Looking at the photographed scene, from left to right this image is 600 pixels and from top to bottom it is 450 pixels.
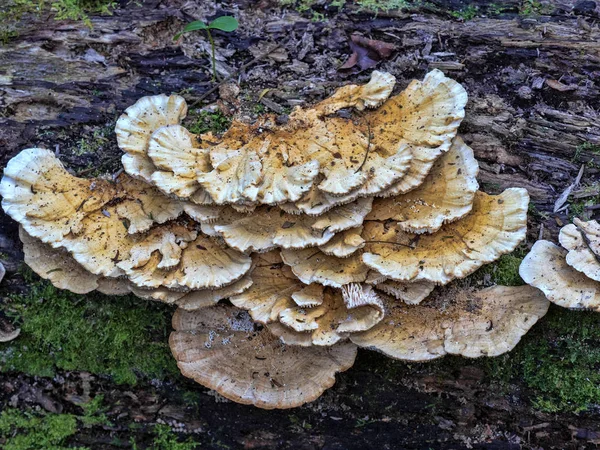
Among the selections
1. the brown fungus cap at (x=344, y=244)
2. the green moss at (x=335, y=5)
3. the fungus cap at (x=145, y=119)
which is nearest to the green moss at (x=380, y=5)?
the green moss at (x=335, y=5)

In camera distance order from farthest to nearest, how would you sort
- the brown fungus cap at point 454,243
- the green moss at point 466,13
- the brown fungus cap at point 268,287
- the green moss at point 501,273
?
the green moss at point 466,13
the green moss at point 501,273
the brown fungus cap at point 268,287
the brown fungus cap at point 454,243

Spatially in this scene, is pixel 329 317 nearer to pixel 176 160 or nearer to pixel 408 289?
pixel 408 289

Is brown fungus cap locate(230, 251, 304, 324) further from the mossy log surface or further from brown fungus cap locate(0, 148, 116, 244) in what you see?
brown fungus cap locate(0, 148, 116, 244)

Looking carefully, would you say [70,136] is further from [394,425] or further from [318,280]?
[394,425]

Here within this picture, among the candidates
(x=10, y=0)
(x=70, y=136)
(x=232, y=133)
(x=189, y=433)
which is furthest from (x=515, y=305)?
(x=10, y=0)

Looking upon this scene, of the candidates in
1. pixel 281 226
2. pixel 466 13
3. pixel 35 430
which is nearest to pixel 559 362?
pixel 281 226

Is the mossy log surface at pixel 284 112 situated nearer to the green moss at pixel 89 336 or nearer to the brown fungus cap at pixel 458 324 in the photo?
the green moss at pixel 89 336
